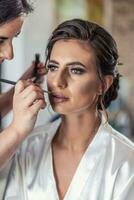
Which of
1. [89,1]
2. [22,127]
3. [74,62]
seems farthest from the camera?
[89,1]

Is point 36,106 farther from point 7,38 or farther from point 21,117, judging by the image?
point 7,38

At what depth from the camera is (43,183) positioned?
1.06 metres

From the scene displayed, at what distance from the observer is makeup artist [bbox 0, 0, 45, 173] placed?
0.93 m

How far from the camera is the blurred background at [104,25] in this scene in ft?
9.50

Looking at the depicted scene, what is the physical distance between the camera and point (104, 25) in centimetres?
321

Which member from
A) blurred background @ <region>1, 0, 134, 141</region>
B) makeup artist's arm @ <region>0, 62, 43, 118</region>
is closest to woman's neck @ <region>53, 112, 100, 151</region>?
makeup artist's arm @ <region>0, 62, 43, 118</region>

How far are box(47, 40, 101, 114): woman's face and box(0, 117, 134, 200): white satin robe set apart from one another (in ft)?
0.37

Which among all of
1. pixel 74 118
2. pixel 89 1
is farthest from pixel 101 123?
pixel 89 1

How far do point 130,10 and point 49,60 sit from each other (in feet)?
7.43

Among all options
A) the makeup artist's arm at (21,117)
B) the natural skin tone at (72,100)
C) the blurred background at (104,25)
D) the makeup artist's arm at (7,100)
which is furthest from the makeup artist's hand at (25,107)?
the blurred background at (104,25)

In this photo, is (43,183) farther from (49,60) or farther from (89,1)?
(89,1)

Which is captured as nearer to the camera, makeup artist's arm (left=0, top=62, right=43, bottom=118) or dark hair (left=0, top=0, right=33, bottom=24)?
dark hair (left=0, top=0, right=33, bottom=24)

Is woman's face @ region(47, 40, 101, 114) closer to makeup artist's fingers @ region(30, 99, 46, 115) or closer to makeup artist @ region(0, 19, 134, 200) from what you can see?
makeup artist @ region(0, 19, 134, 200)

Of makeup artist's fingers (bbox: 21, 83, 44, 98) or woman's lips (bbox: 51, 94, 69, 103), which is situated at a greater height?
makeup artist's fingers (bbox: 21, 83, 44, 98)
